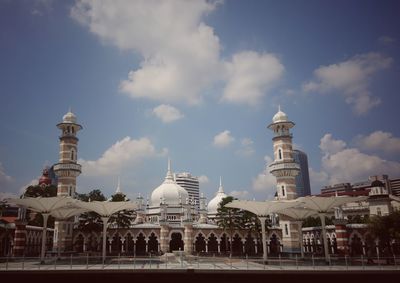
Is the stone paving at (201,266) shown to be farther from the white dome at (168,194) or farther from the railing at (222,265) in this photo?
the white dome at (168,194)

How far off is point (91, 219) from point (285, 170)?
29.3 meters

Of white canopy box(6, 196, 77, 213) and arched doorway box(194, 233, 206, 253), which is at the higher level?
white canopy box(6, 196, 77, 213)

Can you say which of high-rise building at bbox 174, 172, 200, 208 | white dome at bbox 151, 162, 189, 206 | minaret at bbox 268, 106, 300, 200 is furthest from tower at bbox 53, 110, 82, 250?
high-rise building at bbox 174, 172, 200, 208

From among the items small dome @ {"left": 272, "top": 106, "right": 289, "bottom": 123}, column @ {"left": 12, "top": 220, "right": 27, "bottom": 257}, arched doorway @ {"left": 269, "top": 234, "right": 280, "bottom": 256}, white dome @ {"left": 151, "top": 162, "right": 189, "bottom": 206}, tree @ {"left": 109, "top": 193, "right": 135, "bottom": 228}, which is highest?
small dome @ {"left": 272, "top": 106, "right": 289, "bottom": 123}

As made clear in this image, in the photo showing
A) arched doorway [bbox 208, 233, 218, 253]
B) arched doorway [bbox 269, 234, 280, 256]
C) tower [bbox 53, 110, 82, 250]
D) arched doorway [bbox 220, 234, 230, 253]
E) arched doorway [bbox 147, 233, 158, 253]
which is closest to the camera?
tower [bbox 53, 110, 82, 250]

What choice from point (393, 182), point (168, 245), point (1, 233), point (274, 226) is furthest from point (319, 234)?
point (393, 182)

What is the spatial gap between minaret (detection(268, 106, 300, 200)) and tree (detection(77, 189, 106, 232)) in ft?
86.8

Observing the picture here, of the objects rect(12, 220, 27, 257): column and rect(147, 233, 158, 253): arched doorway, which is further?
rect(147, 233, 158, 253): arched doorway

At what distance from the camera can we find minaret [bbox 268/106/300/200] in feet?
161

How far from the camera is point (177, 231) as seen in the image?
2242 inches

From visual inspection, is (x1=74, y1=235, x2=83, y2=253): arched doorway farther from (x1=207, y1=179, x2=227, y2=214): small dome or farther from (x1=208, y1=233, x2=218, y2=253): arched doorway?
(x1=207, y1=179, x2=227, y2=214): small dome

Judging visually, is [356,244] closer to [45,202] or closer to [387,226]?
[387,226]

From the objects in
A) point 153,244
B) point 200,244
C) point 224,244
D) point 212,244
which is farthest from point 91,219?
point 224,244
